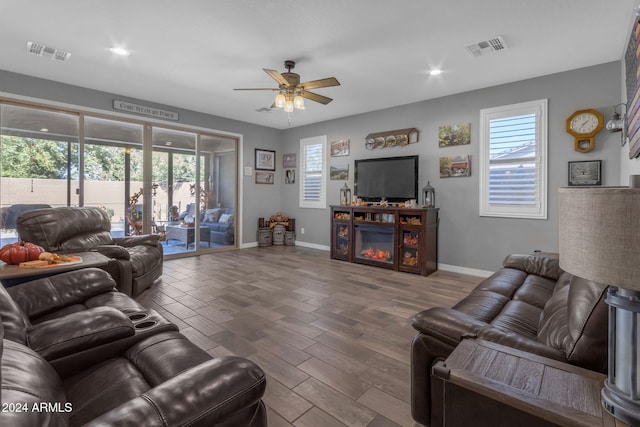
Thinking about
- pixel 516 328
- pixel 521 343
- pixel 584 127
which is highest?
pixel 584 127

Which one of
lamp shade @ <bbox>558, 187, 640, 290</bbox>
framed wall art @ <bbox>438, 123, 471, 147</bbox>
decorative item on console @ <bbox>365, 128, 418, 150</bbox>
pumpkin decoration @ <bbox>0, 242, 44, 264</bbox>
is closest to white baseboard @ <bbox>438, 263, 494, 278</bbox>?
framed wall art @ <bbox>438, 123, 471, 147</bbox>

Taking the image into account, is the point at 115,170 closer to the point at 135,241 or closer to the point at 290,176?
the point at 135,241

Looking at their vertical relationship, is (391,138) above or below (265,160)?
above

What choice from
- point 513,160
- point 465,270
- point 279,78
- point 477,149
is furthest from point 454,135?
point 279,78

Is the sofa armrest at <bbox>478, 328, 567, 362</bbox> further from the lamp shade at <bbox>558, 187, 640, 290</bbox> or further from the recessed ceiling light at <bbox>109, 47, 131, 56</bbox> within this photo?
the recessed ceiling light at <bbox>109, 47, 131, 56</bbox>

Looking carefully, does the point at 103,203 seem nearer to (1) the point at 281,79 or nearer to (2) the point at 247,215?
(2) the point at 247,215

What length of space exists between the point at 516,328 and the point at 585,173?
3122mm

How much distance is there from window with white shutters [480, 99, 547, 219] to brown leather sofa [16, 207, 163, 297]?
4582 mm

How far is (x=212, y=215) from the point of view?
648 cm

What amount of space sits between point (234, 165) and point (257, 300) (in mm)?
3970

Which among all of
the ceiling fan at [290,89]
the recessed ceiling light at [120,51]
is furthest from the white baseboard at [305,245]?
the recessed ceiling light at [120,51]

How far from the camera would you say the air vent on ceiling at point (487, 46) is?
3150mm

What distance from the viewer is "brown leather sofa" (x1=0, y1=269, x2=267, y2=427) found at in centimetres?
75

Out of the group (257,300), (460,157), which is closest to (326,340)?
(257,300)
